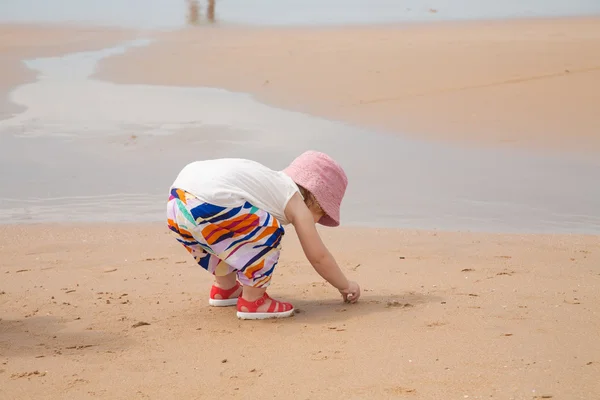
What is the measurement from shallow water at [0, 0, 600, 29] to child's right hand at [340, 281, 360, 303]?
42.4ft

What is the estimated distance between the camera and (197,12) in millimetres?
18672

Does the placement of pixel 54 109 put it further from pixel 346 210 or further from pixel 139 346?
pixel 139 346

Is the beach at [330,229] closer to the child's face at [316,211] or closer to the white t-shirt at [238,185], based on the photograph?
the child's face at [316,211]

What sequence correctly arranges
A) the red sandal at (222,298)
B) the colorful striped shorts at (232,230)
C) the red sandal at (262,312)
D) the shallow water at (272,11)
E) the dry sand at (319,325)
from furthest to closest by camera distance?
the shallow water at (272,11)
the red sandal at (222,298)
the red sandal at (262,312)
the colorful striped shorts at (232,230)
the dry sand at (319,325)

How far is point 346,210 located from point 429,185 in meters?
0.84

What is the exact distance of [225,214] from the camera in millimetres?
3432

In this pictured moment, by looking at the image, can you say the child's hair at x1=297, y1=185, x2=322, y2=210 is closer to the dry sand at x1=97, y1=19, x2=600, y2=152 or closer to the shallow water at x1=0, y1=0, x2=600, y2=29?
the dry sand at x1=97, y1=19, x2=600, y2=152

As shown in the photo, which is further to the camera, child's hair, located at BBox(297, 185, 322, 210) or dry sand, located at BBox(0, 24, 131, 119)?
dry sand, located at BBox(0, 24, 131, 119)

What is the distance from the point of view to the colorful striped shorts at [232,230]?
3.43 metres

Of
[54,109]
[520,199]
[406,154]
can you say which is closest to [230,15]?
[54,109]

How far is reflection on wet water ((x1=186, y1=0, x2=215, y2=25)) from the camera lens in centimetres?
1717

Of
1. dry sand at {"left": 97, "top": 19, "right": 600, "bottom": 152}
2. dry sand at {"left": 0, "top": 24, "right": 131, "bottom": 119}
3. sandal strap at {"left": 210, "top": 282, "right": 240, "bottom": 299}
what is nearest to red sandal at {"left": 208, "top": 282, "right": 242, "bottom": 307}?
sandal strap at {"left": 210, "top": 282, "right": 240, "bottom": 299}

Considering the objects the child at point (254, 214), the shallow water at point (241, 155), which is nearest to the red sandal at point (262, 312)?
the child at point (254, 214)

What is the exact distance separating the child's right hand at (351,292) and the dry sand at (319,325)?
0.05 meters
